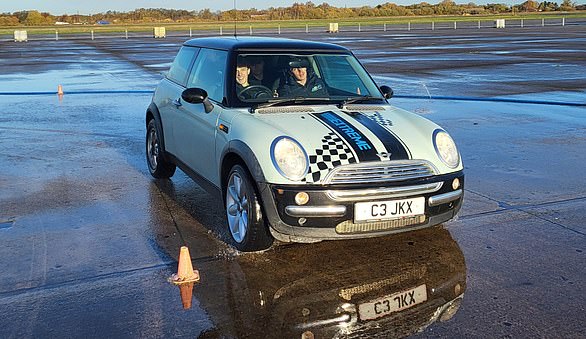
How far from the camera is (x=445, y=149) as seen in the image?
16.3 feet

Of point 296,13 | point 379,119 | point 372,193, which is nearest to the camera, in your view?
point 372,193

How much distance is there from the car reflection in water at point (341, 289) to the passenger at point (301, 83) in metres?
1.39

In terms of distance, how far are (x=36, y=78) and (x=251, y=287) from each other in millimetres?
17817

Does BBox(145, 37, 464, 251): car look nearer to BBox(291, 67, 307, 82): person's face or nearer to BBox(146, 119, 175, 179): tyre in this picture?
BBox(291, 67, 307, 82): person's face

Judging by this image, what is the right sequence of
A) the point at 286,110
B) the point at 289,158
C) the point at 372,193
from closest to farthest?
1. the point at 372,193
2. the point at 289,158
3. the point at 286,110

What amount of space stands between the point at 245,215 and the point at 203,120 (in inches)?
49.0

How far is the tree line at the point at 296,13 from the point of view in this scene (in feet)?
390

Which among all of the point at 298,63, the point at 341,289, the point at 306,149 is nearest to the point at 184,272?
the point at 341,289

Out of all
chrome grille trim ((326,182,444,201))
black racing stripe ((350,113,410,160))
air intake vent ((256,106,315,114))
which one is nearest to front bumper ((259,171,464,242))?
chrome grille trim ((326,182,444,201))

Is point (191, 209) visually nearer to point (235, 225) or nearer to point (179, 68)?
point (235, 225)

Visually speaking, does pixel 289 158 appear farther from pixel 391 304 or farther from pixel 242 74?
pixel 242 74

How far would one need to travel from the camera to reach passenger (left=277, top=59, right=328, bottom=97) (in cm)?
564

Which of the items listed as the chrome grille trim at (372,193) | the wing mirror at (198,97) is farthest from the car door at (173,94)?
the chrome grille trim at (372,193)

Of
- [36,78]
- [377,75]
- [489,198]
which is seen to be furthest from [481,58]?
[489,198]
